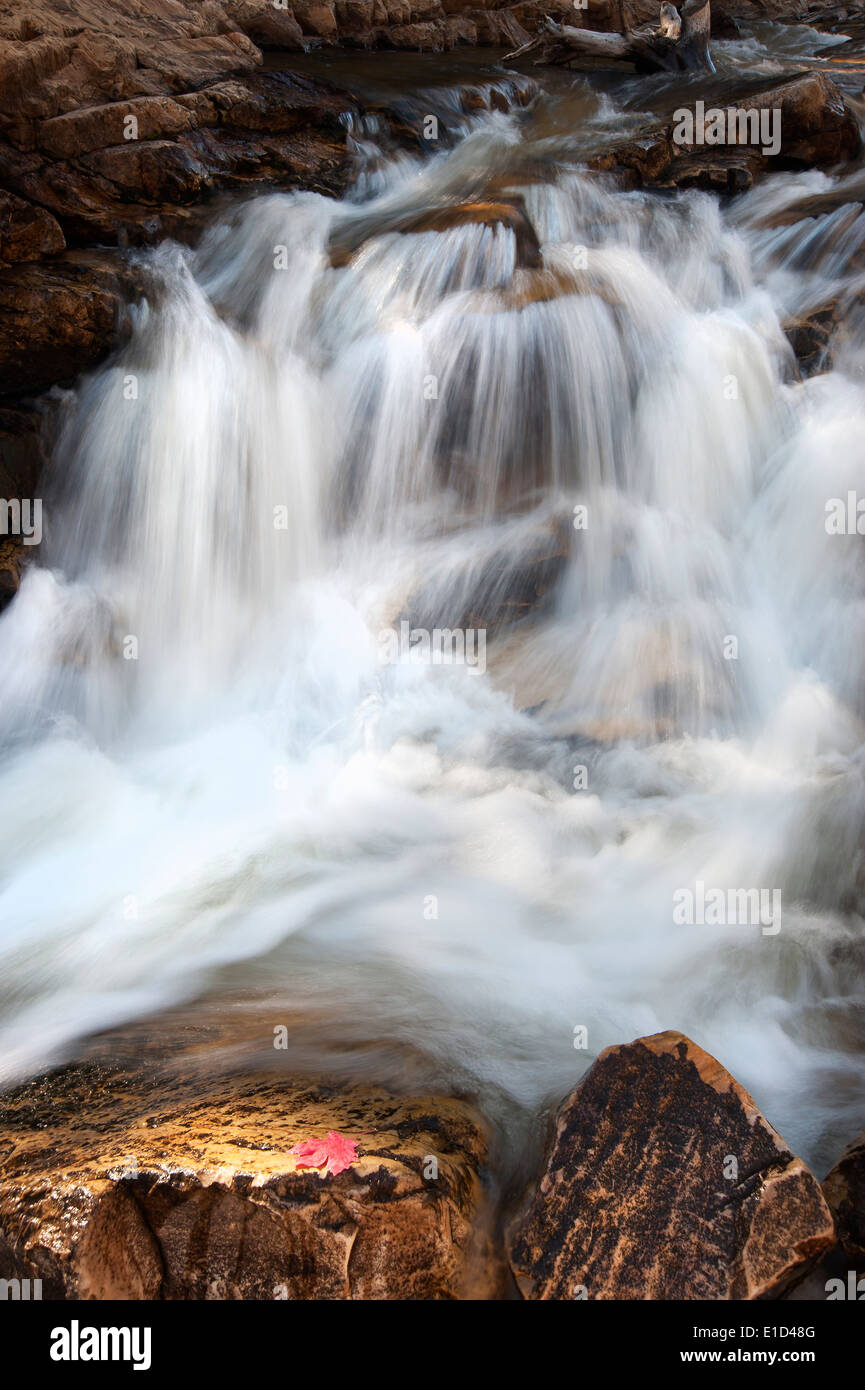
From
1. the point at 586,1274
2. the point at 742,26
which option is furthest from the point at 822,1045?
the point at 742,26

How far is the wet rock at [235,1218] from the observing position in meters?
2.81

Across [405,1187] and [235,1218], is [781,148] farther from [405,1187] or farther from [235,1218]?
[235,1218]

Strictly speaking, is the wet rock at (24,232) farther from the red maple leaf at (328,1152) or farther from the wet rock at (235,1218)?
the red maple leaf at (328,1152)

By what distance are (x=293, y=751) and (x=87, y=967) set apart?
6.91 ft

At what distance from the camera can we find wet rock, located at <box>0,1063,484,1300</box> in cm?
281

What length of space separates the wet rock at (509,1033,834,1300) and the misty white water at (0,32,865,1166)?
63cm

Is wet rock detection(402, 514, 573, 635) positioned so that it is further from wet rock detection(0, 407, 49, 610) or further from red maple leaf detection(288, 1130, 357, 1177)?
red maple leaf detection(288, 1130, 357, 1177)

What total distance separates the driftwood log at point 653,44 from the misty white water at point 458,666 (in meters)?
4.69

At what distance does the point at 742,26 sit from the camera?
49.5ft

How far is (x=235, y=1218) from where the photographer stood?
286cm

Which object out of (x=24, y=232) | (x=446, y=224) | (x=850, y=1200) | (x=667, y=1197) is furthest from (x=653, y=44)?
(x=667, y=1197)

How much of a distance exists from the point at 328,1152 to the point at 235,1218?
34 centimetres

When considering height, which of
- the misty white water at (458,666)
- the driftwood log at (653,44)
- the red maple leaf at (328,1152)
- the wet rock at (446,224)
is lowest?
the red maple leaf at (328,1152)

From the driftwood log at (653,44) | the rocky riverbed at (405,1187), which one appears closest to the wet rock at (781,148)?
the driftwood log at (653,44)
